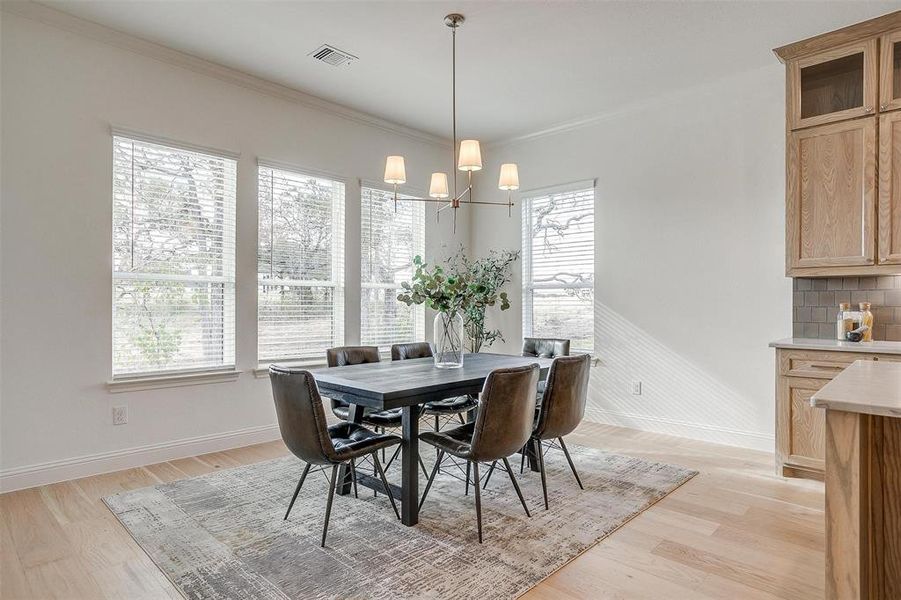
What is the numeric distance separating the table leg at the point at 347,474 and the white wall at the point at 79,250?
1.48 metres

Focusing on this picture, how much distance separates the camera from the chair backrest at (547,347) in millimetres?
4141

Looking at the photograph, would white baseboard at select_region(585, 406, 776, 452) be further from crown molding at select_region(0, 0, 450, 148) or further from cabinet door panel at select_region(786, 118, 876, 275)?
crown molding at select_region(0, 0, 450, 148)

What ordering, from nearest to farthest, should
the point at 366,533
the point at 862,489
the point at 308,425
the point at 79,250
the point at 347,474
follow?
the point at 862,489, the point at 308,425, the point at 366,533, the point at 347,474, the point at 79,250

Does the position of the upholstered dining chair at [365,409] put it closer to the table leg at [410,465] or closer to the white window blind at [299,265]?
the table leg at [410,465]

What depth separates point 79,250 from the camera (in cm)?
351

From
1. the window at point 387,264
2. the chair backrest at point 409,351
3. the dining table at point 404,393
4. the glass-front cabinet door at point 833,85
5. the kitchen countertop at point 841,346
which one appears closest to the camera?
the dining table at point 404,393

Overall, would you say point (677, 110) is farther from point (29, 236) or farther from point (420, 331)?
point (29, 236)

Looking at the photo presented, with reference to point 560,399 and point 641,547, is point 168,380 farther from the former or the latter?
point 641,547

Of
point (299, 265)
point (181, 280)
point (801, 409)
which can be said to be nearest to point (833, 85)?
point (801, 409)

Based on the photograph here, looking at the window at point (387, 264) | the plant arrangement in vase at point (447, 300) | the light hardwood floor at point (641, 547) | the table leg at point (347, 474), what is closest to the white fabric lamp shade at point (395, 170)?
the plant arrangement in vase at point (447, 300)

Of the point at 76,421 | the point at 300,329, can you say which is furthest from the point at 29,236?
the point at 300,329

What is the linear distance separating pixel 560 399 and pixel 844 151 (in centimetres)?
250

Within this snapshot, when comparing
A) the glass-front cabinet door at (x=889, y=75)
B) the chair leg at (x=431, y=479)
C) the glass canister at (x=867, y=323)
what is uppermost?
the glass-front cabinet door at (x=889, y=75)

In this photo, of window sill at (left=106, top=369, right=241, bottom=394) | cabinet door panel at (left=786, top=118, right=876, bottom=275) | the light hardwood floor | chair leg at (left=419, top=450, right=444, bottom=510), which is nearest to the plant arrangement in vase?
chair leg at (left=419, top=450, right=444, bottom=510)
